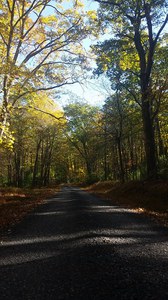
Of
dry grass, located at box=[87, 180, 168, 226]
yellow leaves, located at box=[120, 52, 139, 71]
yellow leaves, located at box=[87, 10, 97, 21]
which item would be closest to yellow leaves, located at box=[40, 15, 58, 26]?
yellow leaves, located at box=[87, 10, 97, 21]

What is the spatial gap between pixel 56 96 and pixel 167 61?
821 cm

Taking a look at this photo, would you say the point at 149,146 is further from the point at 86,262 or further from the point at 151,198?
the point at 86,262

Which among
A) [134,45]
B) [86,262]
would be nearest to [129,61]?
[134,45]

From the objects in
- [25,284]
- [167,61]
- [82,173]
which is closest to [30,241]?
[25,284]

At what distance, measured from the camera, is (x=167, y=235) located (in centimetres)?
727

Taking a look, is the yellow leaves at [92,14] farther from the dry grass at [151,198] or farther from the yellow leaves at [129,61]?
the dry grass at [151,198]

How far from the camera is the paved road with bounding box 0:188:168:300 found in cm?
385

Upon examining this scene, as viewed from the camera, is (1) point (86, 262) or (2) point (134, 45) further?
(2) point (134, 45)

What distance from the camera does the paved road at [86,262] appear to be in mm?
3852

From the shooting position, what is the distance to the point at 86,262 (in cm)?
509

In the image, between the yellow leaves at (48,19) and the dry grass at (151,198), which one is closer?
the dry grass at (151,198)

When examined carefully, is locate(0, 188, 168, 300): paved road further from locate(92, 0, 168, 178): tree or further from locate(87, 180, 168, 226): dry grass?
locate(92, 0, 168, 178): tree

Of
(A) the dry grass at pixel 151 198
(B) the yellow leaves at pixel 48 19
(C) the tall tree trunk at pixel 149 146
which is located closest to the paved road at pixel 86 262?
(A) the dry grass at pixel 151 198

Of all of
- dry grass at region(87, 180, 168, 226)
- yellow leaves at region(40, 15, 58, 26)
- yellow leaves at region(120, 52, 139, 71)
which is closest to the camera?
dry grass at region(87, 180, 168, 226)
